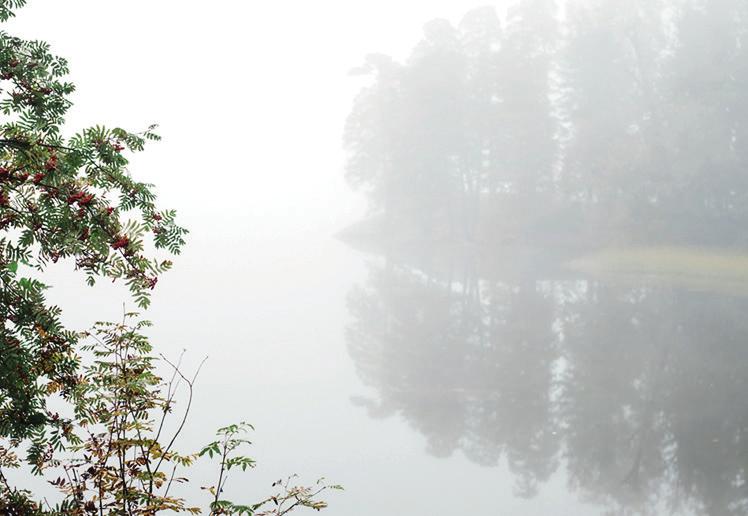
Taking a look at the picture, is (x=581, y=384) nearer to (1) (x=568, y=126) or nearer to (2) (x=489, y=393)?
(2) (x=489, y=393)

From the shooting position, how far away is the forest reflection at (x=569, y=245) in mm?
7949

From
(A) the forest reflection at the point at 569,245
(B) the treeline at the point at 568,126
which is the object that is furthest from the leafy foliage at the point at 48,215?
(B) the treeline at the point at 568,126

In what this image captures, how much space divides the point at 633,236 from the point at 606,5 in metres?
8.64

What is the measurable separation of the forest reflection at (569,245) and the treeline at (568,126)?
0.25 ft

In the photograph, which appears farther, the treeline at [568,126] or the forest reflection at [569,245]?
the treeline at [568,126]

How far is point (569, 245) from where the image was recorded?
26.5 m

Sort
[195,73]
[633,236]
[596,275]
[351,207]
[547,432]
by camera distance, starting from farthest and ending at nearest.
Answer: [195,73] → [351,207] → [633,236] → [596,275] → [547,432]

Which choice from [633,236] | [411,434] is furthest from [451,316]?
[633,236]

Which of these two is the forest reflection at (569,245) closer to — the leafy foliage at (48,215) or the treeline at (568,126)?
the treeline at (568,126)

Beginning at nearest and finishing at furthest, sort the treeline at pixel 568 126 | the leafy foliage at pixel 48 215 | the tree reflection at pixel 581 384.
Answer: the leafy foliage at pixel 48 215 → the tree reflection at pixel 581 384 → the treeline at pixel 568 126

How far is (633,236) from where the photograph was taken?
25453 millimetres

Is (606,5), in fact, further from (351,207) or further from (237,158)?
(237,158)

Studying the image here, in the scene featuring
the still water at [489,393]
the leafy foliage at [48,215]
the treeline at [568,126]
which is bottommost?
the leafy foliage at [48,215]

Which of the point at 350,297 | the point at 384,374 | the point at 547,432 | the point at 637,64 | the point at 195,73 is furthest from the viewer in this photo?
the point at 195,73
